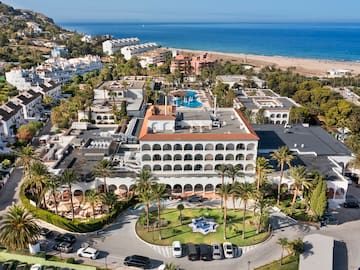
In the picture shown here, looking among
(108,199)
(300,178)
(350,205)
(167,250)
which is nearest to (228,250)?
(167,250)

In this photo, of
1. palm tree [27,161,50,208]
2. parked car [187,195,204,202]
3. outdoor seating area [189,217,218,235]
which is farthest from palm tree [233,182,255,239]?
palm tree [27,161,50,208]

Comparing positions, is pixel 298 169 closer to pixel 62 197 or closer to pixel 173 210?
pixel 173 210

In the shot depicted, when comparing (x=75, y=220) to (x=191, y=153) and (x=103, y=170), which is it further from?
(x=191, y=153)

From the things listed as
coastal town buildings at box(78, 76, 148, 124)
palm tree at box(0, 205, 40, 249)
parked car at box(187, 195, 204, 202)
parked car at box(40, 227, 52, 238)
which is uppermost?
coastal town buildings at box(78, 76, 148, 124)

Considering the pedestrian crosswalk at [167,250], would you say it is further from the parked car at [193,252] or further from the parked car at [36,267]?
the parked car at [36,267]

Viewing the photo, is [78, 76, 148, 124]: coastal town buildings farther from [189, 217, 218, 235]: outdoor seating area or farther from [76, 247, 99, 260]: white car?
[76, 247, 99, 260]: white car

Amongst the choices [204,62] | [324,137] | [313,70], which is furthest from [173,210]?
[313,70]
